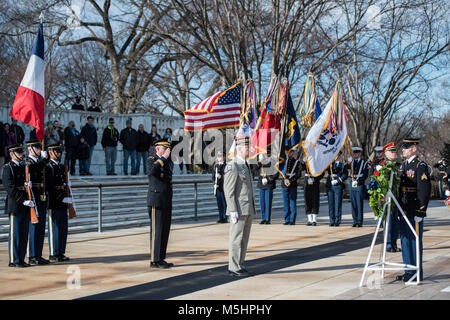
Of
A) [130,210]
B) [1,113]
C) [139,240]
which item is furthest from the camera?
[1,113]

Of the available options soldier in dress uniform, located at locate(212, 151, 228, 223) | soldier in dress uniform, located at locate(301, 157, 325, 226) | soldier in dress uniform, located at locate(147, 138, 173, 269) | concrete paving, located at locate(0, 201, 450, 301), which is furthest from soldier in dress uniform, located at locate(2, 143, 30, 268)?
soldier in dress uniform, located at locate(301, 157, 325, 226)

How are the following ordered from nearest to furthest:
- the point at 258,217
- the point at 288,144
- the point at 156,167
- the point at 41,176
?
the point at 156,167 < the point at 41,176 < the point at 288,144 < the point at 258,217

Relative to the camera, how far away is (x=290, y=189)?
53.6 ft

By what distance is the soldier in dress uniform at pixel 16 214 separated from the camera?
30.6 feet

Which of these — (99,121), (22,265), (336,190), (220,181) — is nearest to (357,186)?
(336,190)

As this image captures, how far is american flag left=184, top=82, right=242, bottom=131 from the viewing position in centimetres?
1467

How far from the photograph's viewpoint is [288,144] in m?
15.1

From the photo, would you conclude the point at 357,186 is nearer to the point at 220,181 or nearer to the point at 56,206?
the point at 220,181

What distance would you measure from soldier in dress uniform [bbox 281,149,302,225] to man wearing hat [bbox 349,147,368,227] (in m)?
1.67

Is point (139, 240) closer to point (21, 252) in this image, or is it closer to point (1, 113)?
point (21, 252)

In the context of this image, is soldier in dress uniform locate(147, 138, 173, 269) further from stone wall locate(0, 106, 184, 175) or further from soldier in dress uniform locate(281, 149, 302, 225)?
stone wall locate(0, 106, 184, 175)

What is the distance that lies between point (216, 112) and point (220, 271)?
675 centimetres
